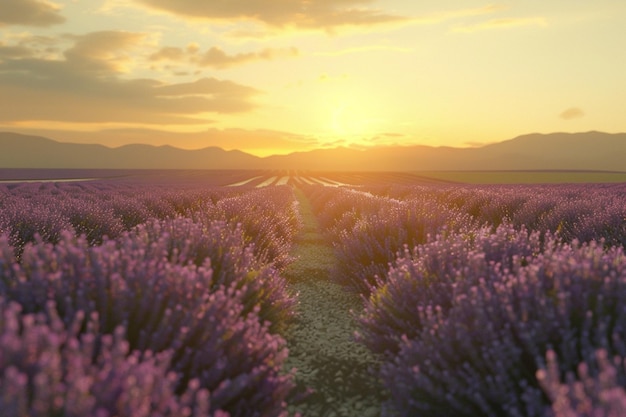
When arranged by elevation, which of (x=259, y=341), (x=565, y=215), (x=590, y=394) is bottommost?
(x=259, y=341)

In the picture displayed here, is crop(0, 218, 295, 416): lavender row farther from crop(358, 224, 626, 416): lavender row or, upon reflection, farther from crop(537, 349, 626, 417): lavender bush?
crop(537, 349, 626, 417): lavender bush

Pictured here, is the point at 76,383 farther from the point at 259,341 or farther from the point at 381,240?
the point at 381,240

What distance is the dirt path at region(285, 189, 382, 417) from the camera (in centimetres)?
287

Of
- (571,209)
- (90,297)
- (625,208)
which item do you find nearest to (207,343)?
(90,297)

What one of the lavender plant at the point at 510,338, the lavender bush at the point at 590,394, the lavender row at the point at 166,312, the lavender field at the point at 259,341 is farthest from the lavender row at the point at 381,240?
the lavender bush at the point at 590,394

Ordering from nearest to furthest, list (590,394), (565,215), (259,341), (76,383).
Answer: (76,383) → (590,394) → (259,341) → (565,215)

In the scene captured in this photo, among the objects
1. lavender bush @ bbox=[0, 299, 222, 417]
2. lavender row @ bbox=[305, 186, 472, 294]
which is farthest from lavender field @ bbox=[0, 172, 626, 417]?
lavender row @ bbox=[305, 186, 472, 294]

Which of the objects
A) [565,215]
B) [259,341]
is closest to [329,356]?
[259,341]

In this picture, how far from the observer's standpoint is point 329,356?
3604mm

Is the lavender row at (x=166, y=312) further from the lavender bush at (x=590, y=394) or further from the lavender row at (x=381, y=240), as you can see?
the lavender row at (x=381, y=240)

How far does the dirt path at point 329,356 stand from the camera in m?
2.87

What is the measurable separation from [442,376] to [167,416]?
1.38 metres

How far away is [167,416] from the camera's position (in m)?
1.58

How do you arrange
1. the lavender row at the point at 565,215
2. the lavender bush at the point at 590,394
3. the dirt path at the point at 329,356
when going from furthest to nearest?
the lavender row at the point at 565,215
the dirt path at the point at 329,356
the lavender bush at the point at 590,394
